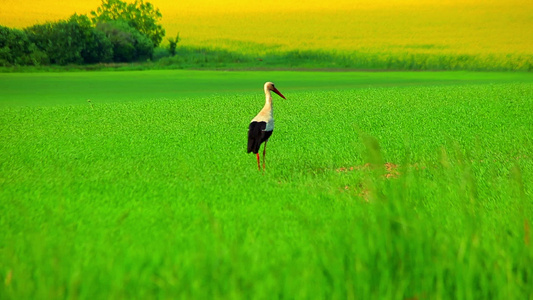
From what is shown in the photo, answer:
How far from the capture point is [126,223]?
6883mm

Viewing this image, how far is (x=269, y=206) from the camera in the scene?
770 cm

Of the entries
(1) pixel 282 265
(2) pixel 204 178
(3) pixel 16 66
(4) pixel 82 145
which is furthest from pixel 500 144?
(3) pixel 16 66

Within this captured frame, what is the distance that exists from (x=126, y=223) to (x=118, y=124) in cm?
1228

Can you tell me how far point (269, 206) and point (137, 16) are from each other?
285 feet

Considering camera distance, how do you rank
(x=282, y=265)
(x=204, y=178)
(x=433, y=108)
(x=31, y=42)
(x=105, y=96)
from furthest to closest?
(x=31, y=42), (x=105, y=96), (x=433, y=108), (x=204, y=178), (x=282, y=265)

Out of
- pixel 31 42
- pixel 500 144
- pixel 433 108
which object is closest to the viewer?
pixel 500 144

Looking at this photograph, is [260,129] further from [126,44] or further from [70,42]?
[126,44]

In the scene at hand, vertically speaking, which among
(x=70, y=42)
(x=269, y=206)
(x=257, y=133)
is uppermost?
(x=257, y=133)

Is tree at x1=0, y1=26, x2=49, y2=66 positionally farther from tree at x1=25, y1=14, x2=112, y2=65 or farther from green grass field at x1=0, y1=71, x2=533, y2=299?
green grass field at x1=0, y1=71, x2=533, y2=299

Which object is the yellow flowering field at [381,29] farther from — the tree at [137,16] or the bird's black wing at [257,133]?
the bird's black wing at [257,133]

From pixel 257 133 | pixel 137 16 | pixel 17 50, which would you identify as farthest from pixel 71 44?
pixel 257 133

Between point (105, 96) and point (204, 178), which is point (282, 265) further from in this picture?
point (105, 96)

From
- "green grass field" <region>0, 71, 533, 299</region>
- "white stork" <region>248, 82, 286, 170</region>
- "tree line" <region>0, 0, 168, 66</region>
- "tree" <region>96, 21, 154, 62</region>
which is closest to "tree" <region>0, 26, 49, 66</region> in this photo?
"tree line" <region>0, 0, 168, 66</region>

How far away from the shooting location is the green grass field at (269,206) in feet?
14.0
